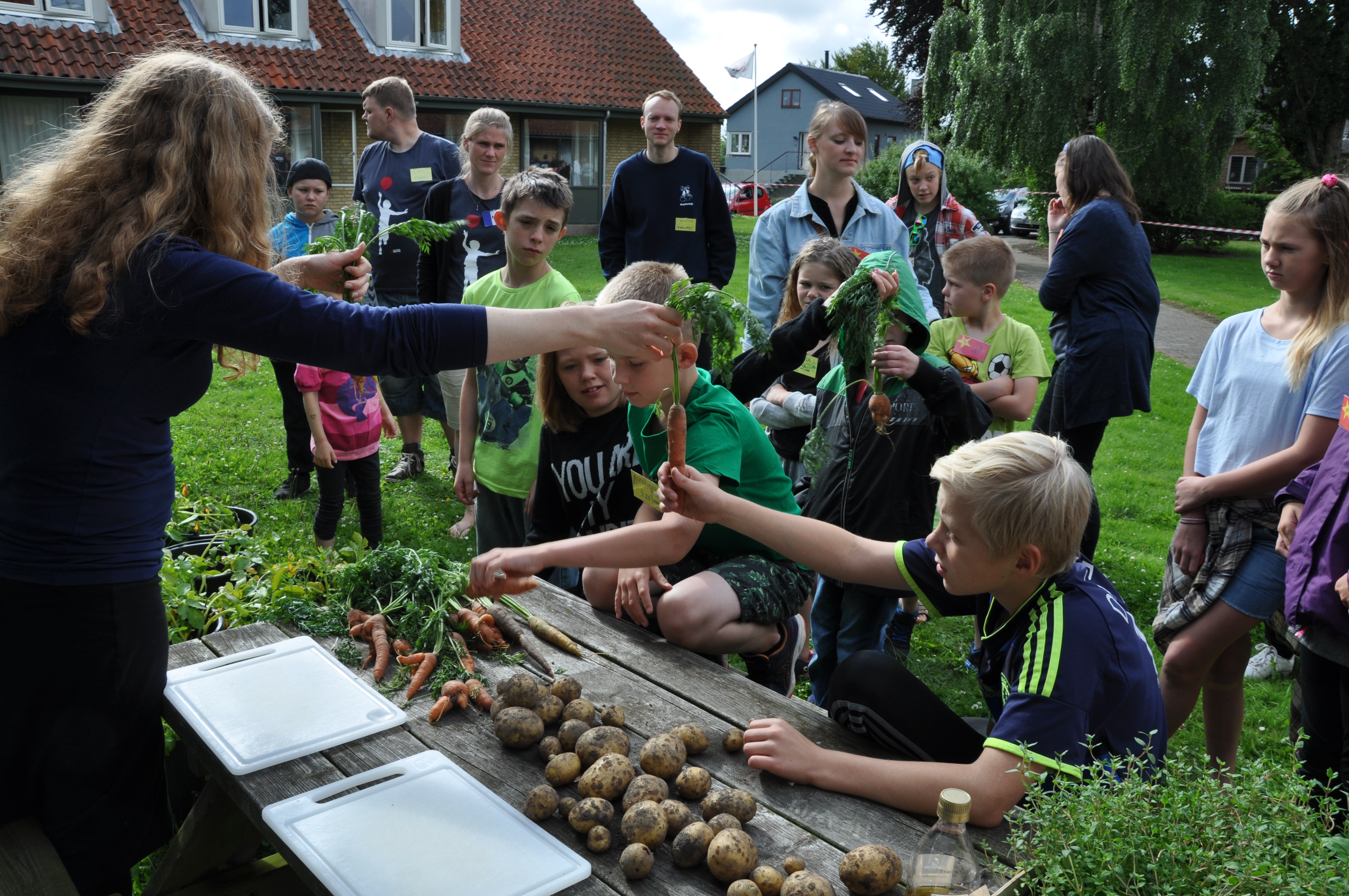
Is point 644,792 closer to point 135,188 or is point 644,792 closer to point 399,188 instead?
point 135,188

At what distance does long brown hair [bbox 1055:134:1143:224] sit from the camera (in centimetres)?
467

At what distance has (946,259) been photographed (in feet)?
15.5

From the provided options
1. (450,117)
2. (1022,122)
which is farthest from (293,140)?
(1022,122)

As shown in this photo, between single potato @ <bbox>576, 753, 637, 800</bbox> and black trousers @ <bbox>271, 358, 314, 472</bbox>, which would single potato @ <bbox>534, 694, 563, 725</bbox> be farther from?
black trousers @ <bbox>271, 358, 314, 472</bbox>

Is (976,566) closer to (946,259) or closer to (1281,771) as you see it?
(1281,771)

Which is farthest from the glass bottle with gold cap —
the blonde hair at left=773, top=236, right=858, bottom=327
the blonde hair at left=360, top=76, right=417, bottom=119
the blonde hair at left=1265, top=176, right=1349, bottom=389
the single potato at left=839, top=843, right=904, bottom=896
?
the blonde hair at left=360, top=76, right=417, bottom=119

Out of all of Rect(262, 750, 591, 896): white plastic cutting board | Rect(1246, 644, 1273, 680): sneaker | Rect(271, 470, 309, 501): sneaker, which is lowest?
Rect(1246, 644, 1273, 680): sneaker

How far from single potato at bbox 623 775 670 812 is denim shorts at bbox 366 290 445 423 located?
5210 millimetres

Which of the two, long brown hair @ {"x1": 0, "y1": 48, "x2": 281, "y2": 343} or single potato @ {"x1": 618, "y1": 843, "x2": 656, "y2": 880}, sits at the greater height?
long brown hair @ {"x1": 0, "y1": 48, "x2": 281, "y2": 343}

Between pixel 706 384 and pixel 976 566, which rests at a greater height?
pixel 706 384

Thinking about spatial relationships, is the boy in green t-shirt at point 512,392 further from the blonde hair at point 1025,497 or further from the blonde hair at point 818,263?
the blonde hair at point 1025,497

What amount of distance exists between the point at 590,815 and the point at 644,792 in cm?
13

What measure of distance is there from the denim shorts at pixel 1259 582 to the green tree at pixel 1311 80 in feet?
94.1

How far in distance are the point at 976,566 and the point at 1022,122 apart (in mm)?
22043
